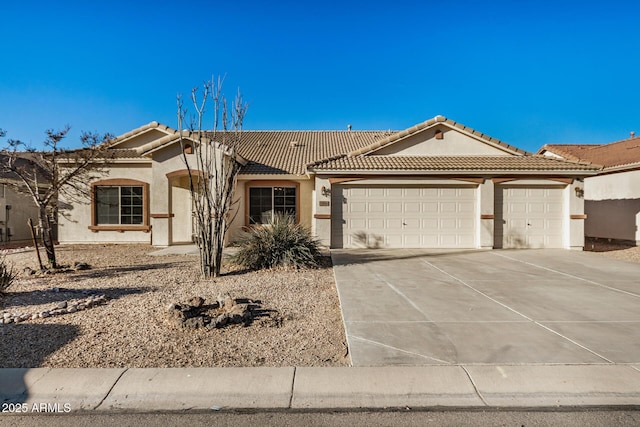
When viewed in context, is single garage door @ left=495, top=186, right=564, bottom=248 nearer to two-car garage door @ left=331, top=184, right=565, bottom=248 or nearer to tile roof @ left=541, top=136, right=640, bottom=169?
two-car garage door @ left=331, top=184, right=565, bottom=248

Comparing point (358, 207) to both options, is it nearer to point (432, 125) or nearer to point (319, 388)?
point (432, 125)

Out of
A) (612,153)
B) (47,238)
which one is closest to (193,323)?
(47,238)

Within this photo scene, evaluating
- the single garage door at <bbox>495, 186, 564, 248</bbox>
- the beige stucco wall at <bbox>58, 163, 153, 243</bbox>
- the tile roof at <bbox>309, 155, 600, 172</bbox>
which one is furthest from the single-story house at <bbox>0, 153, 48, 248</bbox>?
the single garage door at <bbox>495, 186, 564, 248</bbox>

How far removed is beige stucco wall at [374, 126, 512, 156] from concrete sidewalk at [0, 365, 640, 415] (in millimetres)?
12095

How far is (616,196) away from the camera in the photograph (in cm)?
1595

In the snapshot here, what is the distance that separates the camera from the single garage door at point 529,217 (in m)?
13.7

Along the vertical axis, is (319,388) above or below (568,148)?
below

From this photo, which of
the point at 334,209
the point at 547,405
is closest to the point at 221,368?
the point at 547,405

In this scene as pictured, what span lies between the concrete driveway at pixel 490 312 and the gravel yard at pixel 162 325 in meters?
0.56

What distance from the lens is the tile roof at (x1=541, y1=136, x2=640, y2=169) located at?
16.2m

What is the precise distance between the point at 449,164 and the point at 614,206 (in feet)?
28.6

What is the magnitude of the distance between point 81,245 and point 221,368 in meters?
14.1

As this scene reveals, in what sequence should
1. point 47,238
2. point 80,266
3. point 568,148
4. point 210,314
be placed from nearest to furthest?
point 210,314 → point 47,238 → point 80,266 → point 568,148

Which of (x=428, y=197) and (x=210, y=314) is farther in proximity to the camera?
(x=428, y=197)
